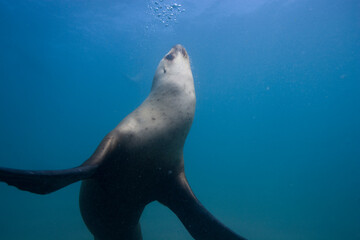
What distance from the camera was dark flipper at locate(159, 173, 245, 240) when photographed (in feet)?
8.23

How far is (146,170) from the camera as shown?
233 centimetres

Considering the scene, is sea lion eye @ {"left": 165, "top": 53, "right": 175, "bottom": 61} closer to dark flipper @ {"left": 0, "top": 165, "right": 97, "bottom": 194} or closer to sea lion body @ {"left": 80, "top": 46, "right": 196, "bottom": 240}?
sea lion body @ {"left": 80, "top": 46, "right": 196, "bottom": 240}

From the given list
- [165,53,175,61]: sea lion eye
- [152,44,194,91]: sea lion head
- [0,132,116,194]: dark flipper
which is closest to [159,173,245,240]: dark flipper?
[0,132,116,194]: dark flipper

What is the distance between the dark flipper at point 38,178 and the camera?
164cm

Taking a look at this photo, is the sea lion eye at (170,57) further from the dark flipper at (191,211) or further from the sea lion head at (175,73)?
the dark flipper at (191,211)

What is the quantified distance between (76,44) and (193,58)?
46.8 feet

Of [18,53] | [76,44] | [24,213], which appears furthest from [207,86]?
[24,213]

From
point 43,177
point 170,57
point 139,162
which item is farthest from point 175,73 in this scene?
point 43,177

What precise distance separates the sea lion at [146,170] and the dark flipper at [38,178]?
0.14 metres

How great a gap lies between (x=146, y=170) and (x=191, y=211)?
72 centimetres

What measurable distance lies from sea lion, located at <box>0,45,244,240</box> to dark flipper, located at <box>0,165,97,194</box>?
0.14m

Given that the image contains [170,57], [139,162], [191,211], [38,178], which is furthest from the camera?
[170,57]

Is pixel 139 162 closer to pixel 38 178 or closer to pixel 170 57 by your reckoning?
pixel 38 178

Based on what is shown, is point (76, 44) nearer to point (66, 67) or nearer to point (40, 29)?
point (40, 29)
